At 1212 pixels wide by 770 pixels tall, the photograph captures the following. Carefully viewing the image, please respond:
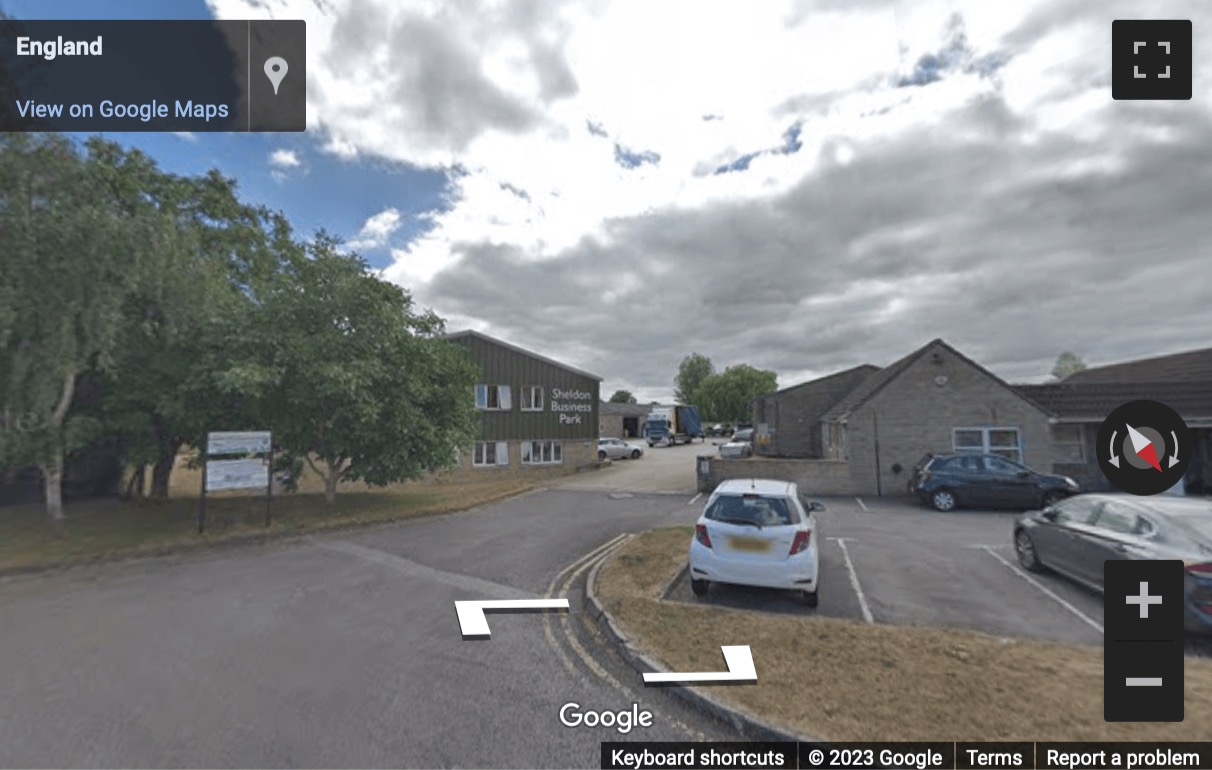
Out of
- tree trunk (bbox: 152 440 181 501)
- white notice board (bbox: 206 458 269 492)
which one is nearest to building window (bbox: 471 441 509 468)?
tree trunk (bbox: 152 440 181 501)

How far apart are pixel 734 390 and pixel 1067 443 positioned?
5564 centimetres

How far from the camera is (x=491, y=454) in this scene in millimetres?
24594

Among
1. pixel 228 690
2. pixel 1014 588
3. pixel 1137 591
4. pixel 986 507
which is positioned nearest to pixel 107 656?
pixel 228 690

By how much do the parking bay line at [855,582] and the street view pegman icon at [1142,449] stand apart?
2.95 m

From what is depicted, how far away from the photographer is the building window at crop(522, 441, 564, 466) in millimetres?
25422

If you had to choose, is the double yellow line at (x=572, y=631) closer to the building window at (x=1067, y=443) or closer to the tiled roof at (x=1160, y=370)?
the building window at (x=1067, y=443)

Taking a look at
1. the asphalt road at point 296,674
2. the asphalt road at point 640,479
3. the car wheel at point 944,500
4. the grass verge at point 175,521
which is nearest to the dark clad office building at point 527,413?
the asphalt road at point 640,479

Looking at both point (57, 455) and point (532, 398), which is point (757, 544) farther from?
point (532, 398)

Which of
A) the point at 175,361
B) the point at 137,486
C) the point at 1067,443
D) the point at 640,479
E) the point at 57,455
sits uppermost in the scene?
the point at 175,361

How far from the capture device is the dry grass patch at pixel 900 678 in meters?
3.40

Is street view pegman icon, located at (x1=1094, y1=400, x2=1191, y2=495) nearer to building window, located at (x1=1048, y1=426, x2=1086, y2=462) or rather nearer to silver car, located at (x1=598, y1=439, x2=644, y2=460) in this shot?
building window, located at (x1=1048, y1=426, x2=1086, y2=462)

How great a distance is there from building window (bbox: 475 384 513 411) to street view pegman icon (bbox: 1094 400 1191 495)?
22800 millimetres

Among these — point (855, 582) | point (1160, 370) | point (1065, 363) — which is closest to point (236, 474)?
point (855, 582)

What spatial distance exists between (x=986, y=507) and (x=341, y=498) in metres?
19.6
